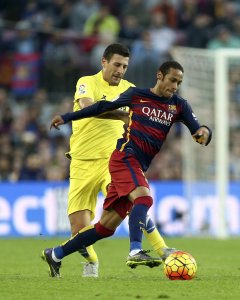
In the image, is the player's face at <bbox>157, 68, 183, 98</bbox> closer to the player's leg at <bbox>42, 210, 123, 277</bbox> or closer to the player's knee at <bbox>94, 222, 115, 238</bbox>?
the player's leg at <bbox>42, 210, 123, 277</bbox>

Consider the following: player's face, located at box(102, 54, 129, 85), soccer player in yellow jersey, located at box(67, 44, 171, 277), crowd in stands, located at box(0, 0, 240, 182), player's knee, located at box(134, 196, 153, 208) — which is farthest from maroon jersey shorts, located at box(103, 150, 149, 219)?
crowd in stands, located at box(0, 0, 240, 182)

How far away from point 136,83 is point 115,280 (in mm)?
10312

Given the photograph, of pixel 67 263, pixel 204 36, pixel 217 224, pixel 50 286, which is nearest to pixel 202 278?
pixel 50 286

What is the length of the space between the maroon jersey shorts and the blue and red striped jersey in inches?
3.3

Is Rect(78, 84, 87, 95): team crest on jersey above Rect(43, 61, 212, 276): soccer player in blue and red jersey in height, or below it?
above

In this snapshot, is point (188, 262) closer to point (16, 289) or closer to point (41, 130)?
point (16, 289)

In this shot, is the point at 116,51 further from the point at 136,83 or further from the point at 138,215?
the point at 136,83

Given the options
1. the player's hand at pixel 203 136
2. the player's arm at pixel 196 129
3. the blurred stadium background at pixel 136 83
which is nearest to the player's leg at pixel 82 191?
the player's arm at pixel 196 129

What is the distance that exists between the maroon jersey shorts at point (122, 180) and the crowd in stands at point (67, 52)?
31.5 feet

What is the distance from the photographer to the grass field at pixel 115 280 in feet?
25.4

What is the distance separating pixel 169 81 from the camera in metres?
9.04

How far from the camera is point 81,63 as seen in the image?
1978cm

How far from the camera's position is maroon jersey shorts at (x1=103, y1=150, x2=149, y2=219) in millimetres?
9008

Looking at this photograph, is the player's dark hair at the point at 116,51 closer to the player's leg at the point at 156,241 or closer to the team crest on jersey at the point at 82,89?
Answer: the team crest on jersey at the point at 82,89
